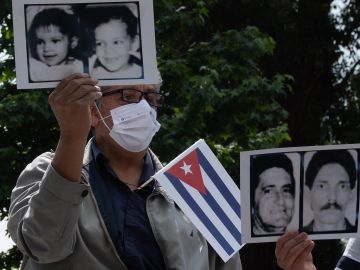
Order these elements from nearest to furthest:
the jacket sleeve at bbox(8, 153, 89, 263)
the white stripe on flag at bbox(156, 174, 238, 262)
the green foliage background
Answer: the jacket sleeve at bbox(8, 153, 89, 263), the white stripe on flag at bbox(156, 174, 238, 262), the green foliage background

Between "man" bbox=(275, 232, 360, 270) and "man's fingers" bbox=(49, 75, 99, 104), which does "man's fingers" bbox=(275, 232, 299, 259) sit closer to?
"man" bbox=(275, 232, 360, 270)

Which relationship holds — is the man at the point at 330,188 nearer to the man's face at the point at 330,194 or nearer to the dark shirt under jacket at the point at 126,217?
the man's face at the point at 330,194

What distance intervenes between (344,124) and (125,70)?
14.9 m

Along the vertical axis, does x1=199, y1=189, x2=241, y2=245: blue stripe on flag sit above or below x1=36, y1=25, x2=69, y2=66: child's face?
below

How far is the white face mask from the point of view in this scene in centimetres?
318

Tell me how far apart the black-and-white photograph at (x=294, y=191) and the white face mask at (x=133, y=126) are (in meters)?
0.54

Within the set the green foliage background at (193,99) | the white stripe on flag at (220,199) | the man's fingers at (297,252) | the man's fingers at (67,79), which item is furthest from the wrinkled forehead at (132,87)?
the green foliage background at (193,99)

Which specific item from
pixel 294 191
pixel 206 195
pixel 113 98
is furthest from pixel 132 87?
pixel 294 191

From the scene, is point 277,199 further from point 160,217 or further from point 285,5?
point 285,5

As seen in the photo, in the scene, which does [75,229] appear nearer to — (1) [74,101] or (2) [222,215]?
(1) [74,101]

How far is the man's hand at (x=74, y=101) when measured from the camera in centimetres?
257

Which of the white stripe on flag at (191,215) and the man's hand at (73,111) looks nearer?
the man's hand at (73,111)

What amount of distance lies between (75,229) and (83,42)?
573 mm

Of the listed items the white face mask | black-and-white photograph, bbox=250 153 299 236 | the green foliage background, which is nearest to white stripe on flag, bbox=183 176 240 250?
the white face mask
